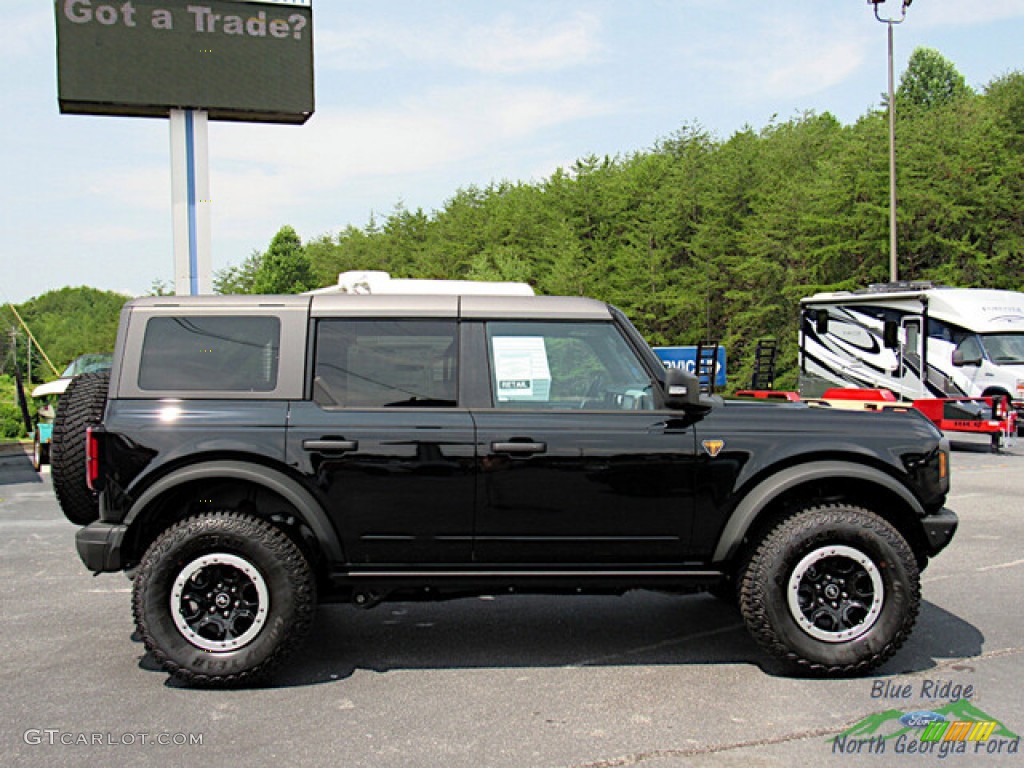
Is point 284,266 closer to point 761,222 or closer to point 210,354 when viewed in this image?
point 761,222

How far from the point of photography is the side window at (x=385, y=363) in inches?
189

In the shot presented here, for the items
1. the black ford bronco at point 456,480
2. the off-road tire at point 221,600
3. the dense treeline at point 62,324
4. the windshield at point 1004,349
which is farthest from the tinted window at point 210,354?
the dense treeline at point 62,324

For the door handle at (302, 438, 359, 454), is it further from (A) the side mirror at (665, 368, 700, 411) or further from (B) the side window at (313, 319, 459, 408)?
(A) the side mirror at (665, 368, 700, 411)

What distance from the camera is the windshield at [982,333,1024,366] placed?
758 inches

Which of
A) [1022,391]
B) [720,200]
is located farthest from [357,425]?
[720,200]

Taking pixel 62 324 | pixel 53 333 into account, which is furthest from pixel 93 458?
pixel 62 324

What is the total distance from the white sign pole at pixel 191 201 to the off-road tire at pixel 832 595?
15.9 metres

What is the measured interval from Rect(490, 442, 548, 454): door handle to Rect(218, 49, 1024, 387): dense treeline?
93.8 ft

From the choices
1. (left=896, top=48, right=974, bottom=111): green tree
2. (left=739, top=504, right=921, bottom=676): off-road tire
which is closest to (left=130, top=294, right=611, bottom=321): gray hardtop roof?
(left=739, top=504, right=921, bottom=676): off-road tire

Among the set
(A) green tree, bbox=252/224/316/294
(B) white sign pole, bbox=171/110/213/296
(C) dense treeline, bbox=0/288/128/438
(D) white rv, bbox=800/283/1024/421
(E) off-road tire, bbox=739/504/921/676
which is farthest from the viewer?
(A) green tree, bbox=252/224/316/294

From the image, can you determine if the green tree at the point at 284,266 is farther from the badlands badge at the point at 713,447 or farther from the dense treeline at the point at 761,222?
the badlands badge at the point at 713,447

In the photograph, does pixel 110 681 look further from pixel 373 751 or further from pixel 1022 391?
pixel 1022 391

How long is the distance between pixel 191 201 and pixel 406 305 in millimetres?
15246

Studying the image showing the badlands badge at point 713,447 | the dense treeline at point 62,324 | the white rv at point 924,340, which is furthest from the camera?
the dense treeline at point 62,324
